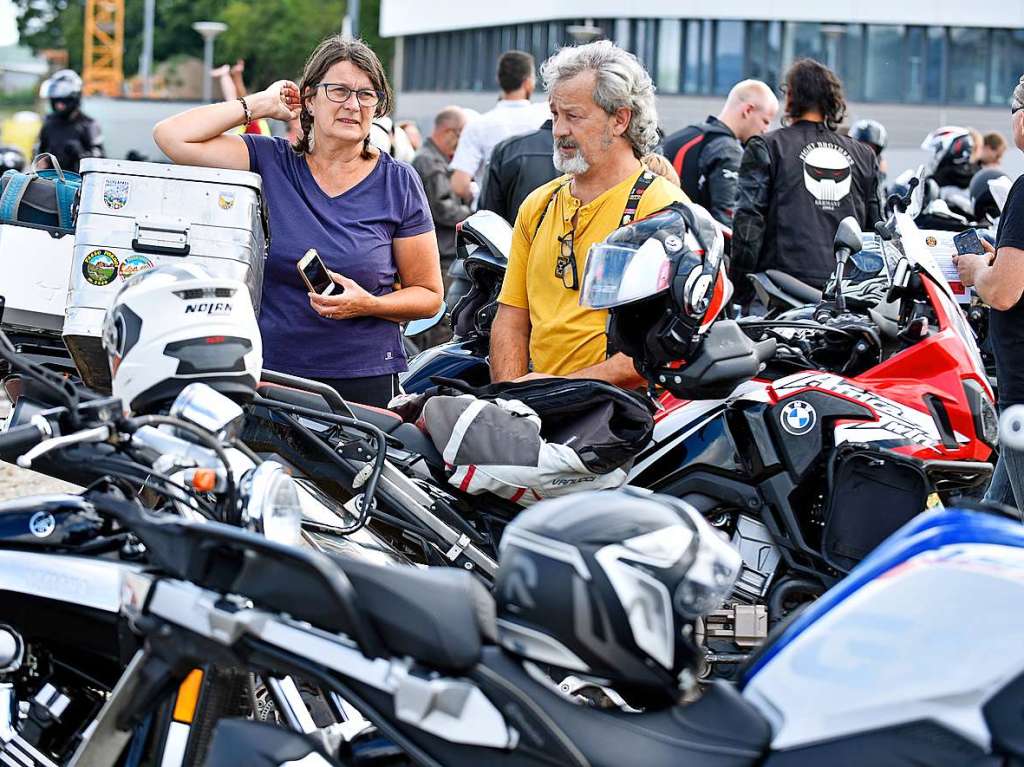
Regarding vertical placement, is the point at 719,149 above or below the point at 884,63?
below

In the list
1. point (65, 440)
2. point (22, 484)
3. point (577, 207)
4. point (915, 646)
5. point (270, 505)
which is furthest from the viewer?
point (22, 484)

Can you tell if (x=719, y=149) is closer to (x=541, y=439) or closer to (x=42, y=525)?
(x=541, y=439)

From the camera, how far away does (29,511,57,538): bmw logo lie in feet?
8.70

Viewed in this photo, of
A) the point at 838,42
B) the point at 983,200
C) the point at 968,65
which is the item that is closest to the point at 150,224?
the point at 983,200

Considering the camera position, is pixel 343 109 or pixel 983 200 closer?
pixel 343 109

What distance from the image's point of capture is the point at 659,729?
6.79 feet

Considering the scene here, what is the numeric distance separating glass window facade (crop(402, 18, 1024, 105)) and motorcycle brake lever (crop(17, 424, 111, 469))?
111ft

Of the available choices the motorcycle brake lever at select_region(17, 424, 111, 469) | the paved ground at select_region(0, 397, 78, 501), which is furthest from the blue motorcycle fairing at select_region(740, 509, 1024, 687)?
the paved ground at select_region(0, 397, 78, 501)

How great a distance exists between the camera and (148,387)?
8.48ft

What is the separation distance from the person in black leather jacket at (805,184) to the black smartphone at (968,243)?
2333 mm

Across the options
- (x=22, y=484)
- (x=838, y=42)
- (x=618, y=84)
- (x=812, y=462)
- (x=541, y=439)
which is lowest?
(x=22, y=484)

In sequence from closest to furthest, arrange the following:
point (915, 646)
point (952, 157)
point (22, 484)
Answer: point (915, 646) < point (22, 484) < point (952, 157)

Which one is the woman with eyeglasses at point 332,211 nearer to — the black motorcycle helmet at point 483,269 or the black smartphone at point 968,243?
the black motorcycle helmet at point 483,269

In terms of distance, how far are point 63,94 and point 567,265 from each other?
29.2 feet
